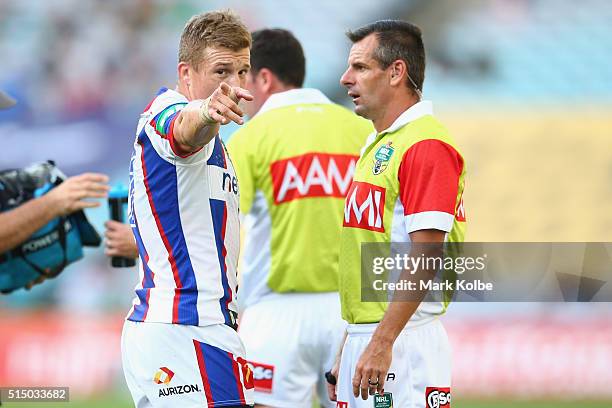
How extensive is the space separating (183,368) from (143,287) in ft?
1.19

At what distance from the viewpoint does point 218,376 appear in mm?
3680

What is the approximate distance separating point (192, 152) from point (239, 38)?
1.83ft

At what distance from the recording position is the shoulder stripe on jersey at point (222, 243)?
148 inches

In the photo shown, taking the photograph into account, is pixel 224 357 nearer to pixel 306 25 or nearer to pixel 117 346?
pixel 117 346

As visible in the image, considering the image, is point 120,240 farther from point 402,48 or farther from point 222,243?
point 402,48

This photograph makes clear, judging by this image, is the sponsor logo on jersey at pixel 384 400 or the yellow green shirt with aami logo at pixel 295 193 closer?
the sponsor logo on jersey at pixel 384 400

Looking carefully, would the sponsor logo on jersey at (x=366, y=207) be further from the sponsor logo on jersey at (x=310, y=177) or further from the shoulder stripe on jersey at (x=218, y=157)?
the sponsor logo on jersey at (x=310, y=177)

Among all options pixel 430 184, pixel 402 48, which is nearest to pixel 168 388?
pixel 430 184

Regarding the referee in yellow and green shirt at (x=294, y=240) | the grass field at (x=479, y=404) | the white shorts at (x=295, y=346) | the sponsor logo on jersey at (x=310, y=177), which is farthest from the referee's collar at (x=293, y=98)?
the grass field at (x=479, y=404)

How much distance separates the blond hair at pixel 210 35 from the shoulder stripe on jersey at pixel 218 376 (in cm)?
111

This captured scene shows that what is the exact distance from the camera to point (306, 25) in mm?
13055

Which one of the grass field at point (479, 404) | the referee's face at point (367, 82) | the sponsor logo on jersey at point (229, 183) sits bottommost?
the grass field at point (479, 404)

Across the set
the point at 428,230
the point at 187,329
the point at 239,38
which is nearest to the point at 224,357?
the point at 187,329

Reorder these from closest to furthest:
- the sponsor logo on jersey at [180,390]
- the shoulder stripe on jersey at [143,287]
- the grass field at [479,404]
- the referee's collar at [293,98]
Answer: the sponsor logo on jersey at [180,390] → the shoulder stripe on jersey at [143,287] → the referee's collar at [293,98] → the grass field at [479,404]
